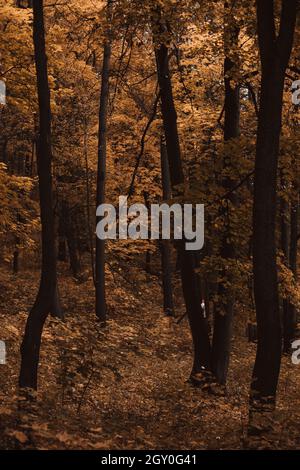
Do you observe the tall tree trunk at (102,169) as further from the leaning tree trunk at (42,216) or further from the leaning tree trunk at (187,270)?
the leaning tree trunk at (42,216)

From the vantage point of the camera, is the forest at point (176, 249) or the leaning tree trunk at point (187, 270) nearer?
the forest at point (176, 249)

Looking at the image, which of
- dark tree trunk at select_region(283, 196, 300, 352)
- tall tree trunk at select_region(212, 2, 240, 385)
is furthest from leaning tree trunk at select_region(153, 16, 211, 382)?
dark tree trunk at select_region(283, 196, 300, 352)

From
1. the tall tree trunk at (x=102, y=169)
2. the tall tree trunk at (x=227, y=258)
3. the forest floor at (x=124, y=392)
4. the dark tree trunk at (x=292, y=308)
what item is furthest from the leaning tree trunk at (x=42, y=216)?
the dark tree trunk at (x=292, y=308)

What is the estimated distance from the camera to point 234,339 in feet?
74.0

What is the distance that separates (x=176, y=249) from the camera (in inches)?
519

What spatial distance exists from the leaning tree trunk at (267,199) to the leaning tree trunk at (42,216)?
132 inches

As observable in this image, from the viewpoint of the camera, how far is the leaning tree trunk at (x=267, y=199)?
27.9ft

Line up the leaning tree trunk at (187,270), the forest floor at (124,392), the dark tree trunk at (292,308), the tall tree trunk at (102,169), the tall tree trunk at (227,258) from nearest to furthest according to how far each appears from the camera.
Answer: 1. the forest floor at (124,392)
2. the tall tree trunk at (227,258)
3. the leaning tree trunk at (187,270)
4. the tall tree trunk at (102,169)
5. the dark tree trunk at (292,308)

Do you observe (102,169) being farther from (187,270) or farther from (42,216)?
(42,216)

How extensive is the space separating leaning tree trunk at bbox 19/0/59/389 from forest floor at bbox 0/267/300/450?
703mm

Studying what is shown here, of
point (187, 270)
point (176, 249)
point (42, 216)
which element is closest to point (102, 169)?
point (176, 249)

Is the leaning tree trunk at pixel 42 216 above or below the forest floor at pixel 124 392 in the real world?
above

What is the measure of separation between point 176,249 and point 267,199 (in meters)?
4.72
